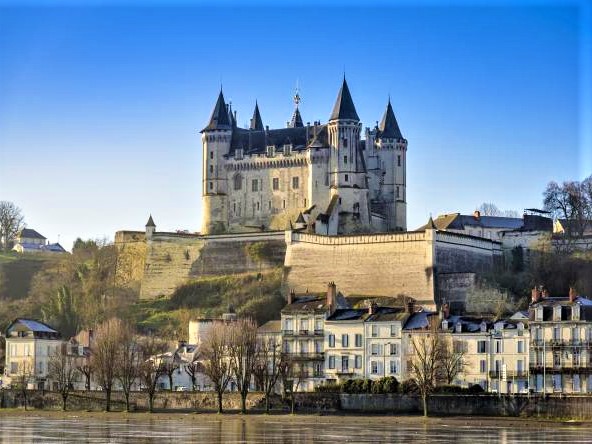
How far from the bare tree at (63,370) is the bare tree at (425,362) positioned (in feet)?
64.3

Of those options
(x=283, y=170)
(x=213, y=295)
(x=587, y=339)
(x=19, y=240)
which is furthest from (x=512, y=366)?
(x=19, y=240)

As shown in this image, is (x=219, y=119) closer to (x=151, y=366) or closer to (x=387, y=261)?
(x=387, y=261)

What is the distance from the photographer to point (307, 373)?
92.6 m

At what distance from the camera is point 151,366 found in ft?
302

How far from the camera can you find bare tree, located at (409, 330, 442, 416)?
3206 inches

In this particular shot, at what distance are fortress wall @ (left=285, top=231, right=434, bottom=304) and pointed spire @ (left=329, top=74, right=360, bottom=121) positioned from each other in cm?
1168

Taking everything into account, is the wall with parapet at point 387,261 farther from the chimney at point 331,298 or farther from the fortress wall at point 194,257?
the chimney at point 331,298

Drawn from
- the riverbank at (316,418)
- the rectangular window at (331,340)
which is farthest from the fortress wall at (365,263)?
the riverbank at (316,418)

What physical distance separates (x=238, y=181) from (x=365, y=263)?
2024 centimetres

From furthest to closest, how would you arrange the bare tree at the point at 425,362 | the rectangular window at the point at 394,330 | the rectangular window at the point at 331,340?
the rectangular window at the point at 331,340 → the rectangular window at the point at 394,330 → the bare tree at the point at 425,362

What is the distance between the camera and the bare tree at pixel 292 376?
85625mm

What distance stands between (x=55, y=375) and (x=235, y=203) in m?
35.2

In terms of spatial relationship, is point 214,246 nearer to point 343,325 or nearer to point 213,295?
point 213,295

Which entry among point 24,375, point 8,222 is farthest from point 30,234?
point 24,375
